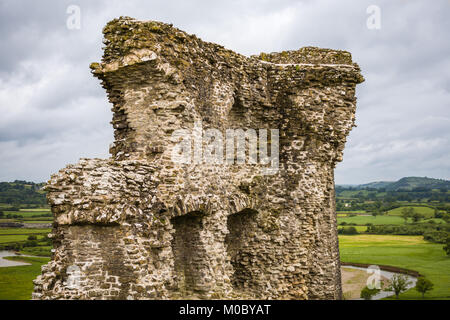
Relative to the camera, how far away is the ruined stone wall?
9.40 meters

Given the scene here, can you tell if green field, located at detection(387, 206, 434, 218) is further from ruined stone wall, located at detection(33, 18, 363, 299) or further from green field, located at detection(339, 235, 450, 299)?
ruined stone wall, located at detection(33, 18, 363, 299)

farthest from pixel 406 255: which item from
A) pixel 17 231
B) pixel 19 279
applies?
pixel 17 231

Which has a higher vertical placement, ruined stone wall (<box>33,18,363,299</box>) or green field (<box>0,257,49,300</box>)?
ruined stone wall (<box>33,18,363,299</box>)

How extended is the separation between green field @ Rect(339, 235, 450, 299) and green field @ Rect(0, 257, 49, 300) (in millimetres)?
23046

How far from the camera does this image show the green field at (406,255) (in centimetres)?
3228

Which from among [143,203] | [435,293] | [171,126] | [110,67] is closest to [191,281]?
[143,203]

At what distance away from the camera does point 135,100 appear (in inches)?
468

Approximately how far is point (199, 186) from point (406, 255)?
35691 millimetres

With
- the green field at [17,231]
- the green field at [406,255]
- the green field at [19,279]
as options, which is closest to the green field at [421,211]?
the green field at [406,255]

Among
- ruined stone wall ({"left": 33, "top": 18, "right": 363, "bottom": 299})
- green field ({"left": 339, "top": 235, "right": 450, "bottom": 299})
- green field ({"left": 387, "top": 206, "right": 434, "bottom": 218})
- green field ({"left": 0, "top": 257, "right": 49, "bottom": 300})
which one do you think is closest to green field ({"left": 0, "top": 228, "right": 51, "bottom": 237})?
green field ({"left": 0, "top": 257, "right": 49, "bottom": 300})

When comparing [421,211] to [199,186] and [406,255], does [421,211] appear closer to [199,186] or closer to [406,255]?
[406,255]

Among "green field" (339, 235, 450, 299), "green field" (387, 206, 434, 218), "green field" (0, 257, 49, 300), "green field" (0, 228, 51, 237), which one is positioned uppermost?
"green field" (0, 228, 51, 237)

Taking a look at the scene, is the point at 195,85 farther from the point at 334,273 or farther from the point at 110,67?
the point at 334,273

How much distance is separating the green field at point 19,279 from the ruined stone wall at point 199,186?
483 inches
